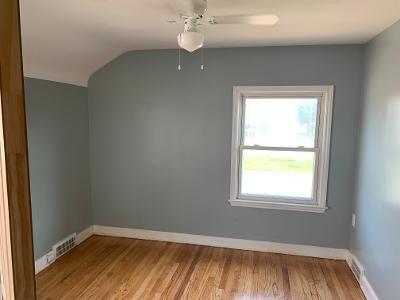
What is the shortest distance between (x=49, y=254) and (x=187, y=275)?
1524 millimetres

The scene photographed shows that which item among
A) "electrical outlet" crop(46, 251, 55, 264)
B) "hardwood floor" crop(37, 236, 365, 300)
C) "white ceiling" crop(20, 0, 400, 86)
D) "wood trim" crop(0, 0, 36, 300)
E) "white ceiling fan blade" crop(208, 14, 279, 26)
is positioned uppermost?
"white ceiling" crop(20, 0, 400, 86)

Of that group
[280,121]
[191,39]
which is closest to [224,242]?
[280,121]

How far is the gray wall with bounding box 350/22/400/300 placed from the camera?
216 cm

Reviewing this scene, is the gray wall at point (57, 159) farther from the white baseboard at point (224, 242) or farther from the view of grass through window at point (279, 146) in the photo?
the view of grass through window at point (279, 146)

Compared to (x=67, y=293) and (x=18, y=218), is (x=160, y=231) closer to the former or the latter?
(x=67, y=293)

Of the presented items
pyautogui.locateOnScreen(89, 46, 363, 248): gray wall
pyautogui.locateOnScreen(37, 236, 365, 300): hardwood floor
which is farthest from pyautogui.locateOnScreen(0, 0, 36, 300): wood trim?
pyautogui.locateOnScreen(89, 46, 363, 248): gray wall

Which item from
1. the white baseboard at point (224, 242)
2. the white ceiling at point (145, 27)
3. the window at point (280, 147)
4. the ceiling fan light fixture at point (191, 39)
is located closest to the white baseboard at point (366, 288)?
the white baseboard at point (224, 242)

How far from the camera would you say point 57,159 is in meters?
3.19

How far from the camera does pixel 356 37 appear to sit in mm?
2740

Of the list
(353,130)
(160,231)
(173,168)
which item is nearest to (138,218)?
(160,231)

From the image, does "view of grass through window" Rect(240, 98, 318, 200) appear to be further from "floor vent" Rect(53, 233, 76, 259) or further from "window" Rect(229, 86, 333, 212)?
"floor vent" Rect(53, 233, 76, 259)

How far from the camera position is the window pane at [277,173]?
10.9 ft

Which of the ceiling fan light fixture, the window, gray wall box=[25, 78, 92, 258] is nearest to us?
the ceiling fan light fixture

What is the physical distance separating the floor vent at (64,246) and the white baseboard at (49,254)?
0.23 feet
